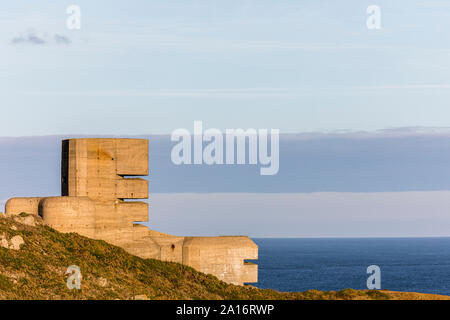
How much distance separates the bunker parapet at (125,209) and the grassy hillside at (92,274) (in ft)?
2.67

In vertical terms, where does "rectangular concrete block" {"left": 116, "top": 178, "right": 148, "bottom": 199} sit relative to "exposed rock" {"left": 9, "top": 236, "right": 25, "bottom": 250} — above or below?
above

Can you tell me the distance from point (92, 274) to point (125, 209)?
7907mm

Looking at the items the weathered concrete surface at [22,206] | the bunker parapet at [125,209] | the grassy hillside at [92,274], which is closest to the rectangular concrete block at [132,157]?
the bunker parapet at [125,209]

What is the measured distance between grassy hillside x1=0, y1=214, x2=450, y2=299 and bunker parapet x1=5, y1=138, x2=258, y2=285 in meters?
0.81

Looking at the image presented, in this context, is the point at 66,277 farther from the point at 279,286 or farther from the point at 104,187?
the point at 279,286

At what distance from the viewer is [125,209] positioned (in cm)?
4850

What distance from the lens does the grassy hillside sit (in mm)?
37906

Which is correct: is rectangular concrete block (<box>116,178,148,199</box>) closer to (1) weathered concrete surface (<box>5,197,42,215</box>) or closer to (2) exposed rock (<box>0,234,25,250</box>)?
(1) weathered concrete surface (<box>5,197,42,215</box>)

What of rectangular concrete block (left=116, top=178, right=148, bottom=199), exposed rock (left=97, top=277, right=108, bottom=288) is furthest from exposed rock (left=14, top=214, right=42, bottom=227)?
exposed rock (left=97, top=277, right=108, bottom=288)

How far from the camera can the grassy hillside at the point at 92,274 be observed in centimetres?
3791

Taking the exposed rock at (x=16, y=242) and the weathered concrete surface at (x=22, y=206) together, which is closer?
the exposed rock at (x=16, y=242)

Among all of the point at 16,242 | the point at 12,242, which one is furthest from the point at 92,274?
the point at 12,242

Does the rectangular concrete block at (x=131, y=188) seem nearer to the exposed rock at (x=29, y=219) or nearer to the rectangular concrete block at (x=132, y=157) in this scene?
the rectangular concrete block at (x=132, y=157)

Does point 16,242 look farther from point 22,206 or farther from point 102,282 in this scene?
point 102,282
